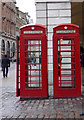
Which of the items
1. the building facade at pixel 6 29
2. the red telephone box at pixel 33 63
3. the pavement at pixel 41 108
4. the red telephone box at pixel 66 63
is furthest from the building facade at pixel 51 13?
the building facade at pixel 6 29

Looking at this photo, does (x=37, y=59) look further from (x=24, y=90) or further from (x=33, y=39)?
(x=24, y=90)

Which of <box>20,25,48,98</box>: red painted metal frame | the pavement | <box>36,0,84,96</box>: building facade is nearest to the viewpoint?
the pavement

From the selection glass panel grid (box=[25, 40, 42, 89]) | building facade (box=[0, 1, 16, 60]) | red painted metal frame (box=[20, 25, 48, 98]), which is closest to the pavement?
red painted metal frame (box=[20, 25, 48, 98])

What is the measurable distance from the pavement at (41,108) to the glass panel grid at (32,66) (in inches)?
22.4

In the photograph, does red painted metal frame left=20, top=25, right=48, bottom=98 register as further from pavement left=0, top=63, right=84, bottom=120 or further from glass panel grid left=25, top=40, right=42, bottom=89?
pavement left=0, top=63, right=84, bottom=120

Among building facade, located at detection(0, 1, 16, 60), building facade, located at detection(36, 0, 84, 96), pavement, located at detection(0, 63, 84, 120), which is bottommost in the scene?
pavement, located at detection(0, 63, 84, 120)

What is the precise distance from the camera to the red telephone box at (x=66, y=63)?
245 inches

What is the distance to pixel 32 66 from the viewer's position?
253 inches

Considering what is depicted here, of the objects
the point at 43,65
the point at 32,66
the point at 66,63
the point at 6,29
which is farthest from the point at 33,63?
the point at 6,29

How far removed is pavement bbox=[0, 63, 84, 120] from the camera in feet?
15.4

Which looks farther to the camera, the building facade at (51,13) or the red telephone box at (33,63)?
the building facade at (51,13)

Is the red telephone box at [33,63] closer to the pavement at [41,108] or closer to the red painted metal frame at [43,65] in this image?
the red painted metal frame at [43,65]

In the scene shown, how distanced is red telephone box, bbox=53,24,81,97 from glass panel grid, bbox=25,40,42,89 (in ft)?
1.57

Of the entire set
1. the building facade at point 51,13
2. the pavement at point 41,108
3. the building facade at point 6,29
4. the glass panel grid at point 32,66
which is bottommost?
the pavement at point 41,108
